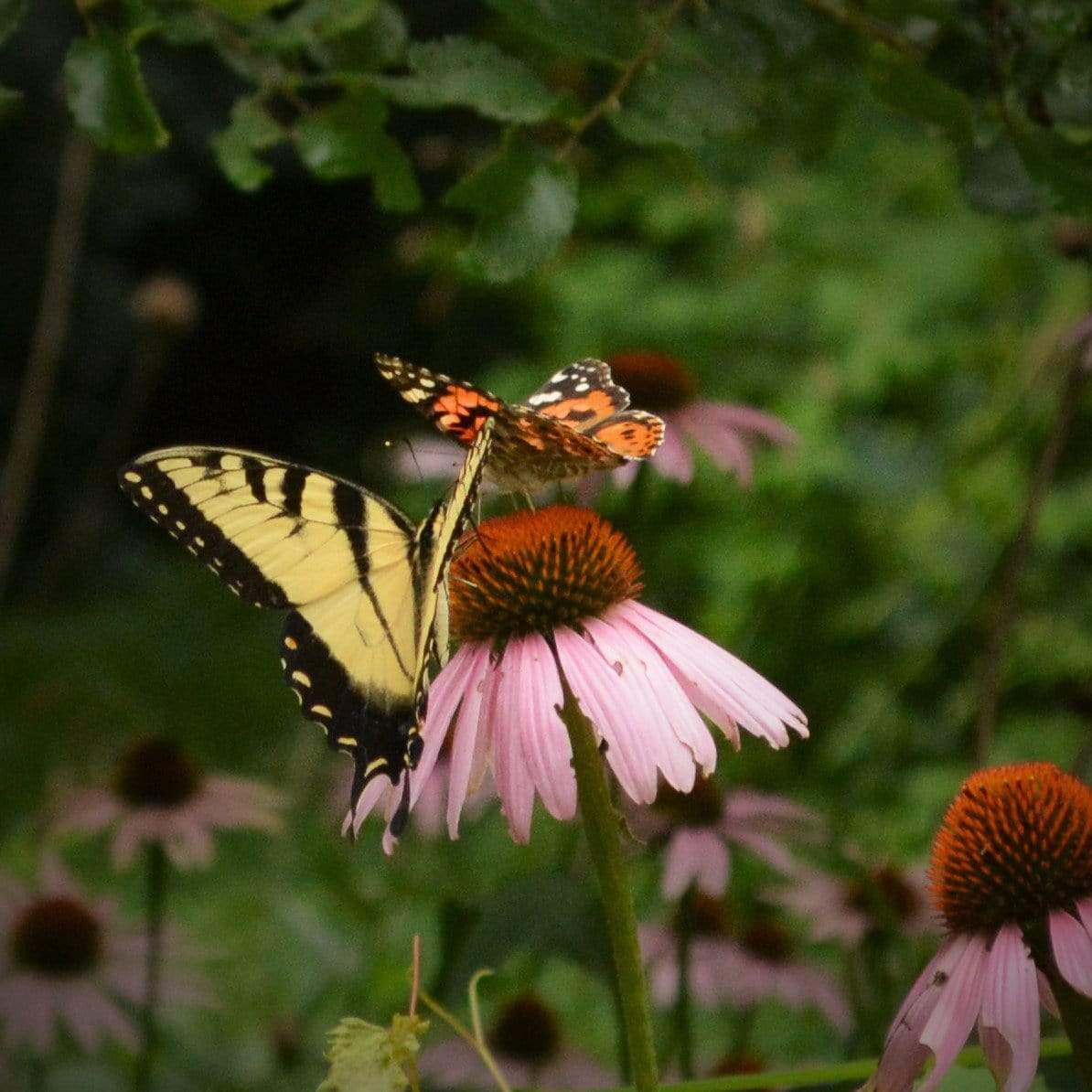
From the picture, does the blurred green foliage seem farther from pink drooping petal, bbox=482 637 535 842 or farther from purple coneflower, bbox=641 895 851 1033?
pink drooping petal, bbox=482 637 535 842

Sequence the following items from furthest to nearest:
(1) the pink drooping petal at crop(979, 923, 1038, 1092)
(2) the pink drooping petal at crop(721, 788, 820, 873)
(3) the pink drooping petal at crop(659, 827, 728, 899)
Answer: (2) the pink drooping petal at crop(721, 788, 820, 873), (3) the pink drooping petal at crop(659, 827, 728, 899), (1) the pink drooping petal at crop(979, 923, 1038, 1092)

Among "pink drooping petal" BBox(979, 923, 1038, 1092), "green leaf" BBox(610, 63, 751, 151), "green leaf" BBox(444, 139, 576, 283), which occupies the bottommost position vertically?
"pink drooping petal" BBox(979, 923, 1038, 1092)

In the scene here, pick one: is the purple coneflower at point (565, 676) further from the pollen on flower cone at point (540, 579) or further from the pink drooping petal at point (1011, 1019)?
the pink drooping petal at point (1011, 1019)

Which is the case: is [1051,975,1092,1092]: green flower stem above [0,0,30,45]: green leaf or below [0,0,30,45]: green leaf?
below

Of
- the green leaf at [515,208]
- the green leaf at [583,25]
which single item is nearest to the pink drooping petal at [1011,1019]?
the green leaf at [515,208]

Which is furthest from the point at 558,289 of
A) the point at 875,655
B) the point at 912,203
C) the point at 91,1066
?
the point at 91,1066

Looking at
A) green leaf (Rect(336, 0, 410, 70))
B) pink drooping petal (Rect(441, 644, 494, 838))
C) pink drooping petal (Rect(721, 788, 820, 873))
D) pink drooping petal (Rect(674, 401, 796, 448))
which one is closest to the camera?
pink drooping petal (Rect(441, 644, 494, 838))

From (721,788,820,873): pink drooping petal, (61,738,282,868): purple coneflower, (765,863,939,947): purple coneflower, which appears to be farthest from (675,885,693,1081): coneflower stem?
(61,738,282,868): purple coneflower

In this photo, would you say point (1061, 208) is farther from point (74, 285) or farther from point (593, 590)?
point (74, 285)

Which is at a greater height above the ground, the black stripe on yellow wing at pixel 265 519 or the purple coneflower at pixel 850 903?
the black stripe on yellow wing at pixel 265 519
